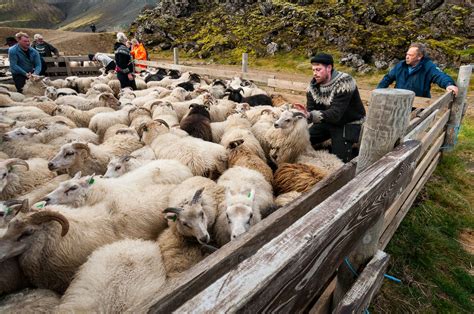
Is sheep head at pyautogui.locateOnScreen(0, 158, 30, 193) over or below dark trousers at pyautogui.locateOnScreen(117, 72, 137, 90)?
below

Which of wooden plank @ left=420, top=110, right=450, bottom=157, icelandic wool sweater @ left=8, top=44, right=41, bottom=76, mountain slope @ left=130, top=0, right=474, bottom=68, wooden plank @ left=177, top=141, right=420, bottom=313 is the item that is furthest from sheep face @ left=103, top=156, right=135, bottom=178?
mountain slope @ left=130, top=0, right=474, bottom=68

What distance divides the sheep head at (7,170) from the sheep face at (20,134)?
1.26 m

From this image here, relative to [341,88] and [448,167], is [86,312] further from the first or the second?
[448,167]

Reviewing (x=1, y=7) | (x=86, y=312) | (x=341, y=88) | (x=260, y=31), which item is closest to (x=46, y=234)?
(x=86, y=312)

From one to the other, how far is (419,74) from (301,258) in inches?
226

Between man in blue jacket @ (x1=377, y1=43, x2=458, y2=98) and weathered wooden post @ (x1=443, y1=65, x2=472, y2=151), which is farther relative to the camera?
weathered wooden post @ (x1=443, y1=65, x2=472, y2=151)

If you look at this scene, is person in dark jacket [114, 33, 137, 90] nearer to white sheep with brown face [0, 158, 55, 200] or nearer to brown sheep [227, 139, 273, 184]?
white sheep with brown face [0, 158, 55, 200]

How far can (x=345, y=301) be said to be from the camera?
1.91 metres

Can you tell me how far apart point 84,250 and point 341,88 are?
13.6 feet

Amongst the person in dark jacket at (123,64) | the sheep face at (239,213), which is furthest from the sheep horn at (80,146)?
the person in dark jacket at (123,64)

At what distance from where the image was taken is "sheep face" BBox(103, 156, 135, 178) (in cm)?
425

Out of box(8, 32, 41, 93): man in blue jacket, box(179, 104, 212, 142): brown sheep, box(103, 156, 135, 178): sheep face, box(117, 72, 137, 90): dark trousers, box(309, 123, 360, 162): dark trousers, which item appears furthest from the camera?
box(117, 72, 137, 90): dark trousers

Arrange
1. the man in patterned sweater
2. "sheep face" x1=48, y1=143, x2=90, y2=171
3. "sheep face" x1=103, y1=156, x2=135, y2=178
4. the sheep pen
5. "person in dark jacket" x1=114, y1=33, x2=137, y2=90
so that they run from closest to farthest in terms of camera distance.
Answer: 1. the sheep pen
2. "sheep face" x1=48, y1=143, x2=90, y2=171
3. "sheep face" x1=103, y1=156, x2=135, y2=178
4. the man in patterned sweater
5. "person in dark jacket" x1=114, y1=33, x2=137, y2=90

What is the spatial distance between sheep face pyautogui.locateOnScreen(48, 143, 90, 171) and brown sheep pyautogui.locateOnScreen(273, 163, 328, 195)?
2.98 m
